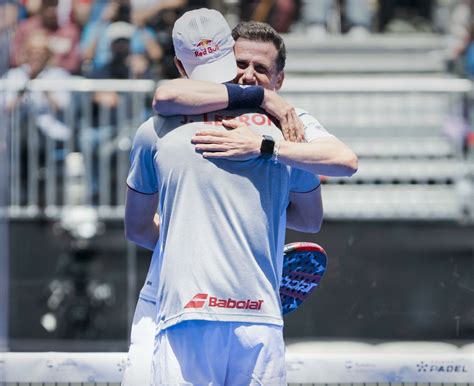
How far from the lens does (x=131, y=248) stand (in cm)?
993

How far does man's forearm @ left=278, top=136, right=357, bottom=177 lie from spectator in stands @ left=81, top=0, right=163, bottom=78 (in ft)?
22.6

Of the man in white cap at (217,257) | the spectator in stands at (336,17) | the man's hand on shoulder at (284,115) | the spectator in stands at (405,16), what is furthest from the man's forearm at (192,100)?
the spectator in stands at (405,16)

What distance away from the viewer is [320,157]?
355cm

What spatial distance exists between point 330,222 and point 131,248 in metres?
1.66

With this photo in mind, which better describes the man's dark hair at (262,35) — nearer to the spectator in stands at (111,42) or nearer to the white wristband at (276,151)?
the white wristband at (276,151)

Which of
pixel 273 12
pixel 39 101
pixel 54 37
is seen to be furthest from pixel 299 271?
pixel 273 12

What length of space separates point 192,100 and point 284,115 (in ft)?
0.93

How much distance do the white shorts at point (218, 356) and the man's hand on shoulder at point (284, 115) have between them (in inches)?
22.7

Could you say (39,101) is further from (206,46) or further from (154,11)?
(206,46)

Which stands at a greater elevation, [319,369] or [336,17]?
[336,17]

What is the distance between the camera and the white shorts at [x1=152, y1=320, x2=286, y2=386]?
11.4 feet

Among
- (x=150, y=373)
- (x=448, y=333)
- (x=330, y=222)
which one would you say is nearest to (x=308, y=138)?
(x=150, y=373)

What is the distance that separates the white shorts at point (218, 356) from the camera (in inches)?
136

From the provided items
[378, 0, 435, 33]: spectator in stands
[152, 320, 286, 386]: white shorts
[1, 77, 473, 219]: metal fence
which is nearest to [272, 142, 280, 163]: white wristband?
[152, 320, 286, 386]: white shorts
